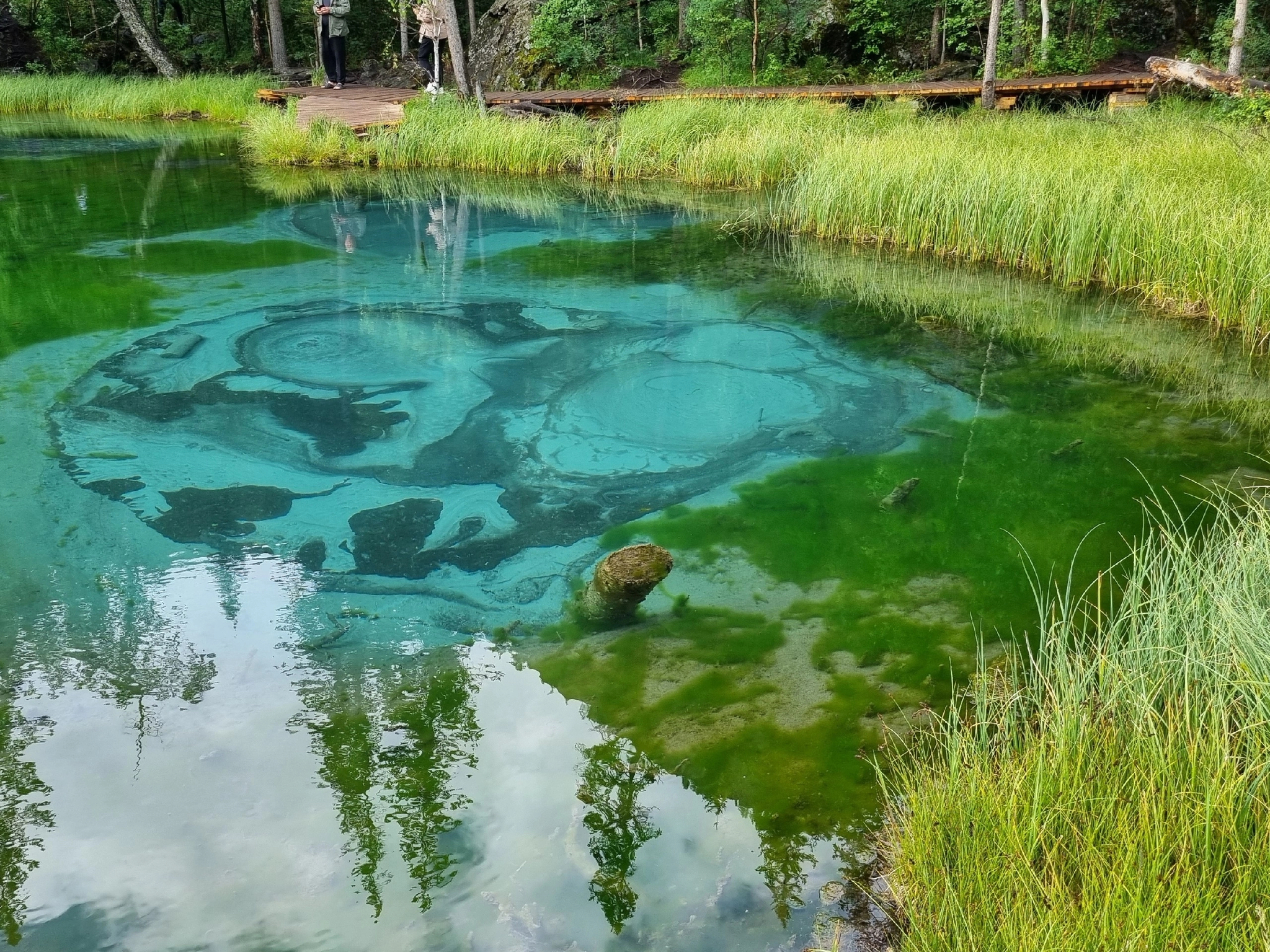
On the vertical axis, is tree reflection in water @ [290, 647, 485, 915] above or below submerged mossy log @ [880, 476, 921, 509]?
below

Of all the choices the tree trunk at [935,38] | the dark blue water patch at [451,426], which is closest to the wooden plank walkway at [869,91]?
the tree trunk at [935,38]

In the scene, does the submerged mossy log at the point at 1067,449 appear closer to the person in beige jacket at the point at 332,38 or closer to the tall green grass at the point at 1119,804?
the tall green grass at the point at 1119,804

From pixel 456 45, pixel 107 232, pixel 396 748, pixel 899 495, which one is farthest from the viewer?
pixel 456 45

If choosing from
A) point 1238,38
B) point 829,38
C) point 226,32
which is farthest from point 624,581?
point 226,32

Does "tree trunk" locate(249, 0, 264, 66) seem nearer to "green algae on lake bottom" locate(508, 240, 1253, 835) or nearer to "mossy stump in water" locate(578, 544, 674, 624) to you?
"green algae on lake bottom" locate(508, 240, 1253, 835)

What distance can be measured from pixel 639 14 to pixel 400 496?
43.2 feet

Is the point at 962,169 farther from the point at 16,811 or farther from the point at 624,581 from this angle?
the point at 16,811

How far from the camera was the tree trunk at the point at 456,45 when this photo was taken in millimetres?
9992

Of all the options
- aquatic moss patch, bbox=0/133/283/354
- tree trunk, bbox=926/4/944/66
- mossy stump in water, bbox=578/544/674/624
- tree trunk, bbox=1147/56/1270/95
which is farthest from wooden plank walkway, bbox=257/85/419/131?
mossy stump in water, bbox=578/544/674/624

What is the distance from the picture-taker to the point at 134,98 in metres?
15.3

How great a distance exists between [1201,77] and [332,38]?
1029 cm

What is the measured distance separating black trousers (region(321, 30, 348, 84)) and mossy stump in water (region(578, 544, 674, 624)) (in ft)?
42.1

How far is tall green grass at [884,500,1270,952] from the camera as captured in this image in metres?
1.48

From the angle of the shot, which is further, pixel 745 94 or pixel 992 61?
pixel 745 94
